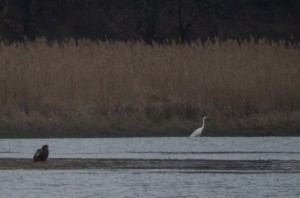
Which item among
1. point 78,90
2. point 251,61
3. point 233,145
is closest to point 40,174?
point 233,145

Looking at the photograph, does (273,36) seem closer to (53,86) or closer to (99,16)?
(99,16)

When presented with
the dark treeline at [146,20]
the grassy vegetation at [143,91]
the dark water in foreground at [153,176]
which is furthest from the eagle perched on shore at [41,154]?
the dark treeline at [146,20]

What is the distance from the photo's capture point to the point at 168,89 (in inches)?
A: 970

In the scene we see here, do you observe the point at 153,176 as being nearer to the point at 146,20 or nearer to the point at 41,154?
the point at 41,154

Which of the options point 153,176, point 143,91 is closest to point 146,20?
point 143,91

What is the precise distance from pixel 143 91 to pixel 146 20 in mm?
18641

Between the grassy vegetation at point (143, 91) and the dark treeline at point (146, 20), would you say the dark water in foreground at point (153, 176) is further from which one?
the dark treeline at point (146, 20)

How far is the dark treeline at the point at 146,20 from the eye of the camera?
4362 cm

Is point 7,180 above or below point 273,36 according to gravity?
below

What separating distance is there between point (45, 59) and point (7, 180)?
901 centimetres

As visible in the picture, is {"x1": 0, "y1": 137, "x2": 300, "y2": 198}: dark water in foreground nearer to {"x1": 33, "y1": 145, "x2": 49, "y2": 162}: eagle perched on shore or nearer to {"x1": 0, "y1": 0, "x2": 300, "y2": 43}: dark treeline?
{"x1": 33, "y1": 145, "x2": 49, "y2": 162}: eagle perched on shore

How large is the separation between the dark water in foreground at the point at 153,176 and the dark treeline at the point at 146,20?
68.9ft

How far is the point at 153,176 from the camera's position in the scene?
16.7m

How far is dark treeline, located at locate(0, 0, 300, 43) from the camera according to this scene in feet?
143
